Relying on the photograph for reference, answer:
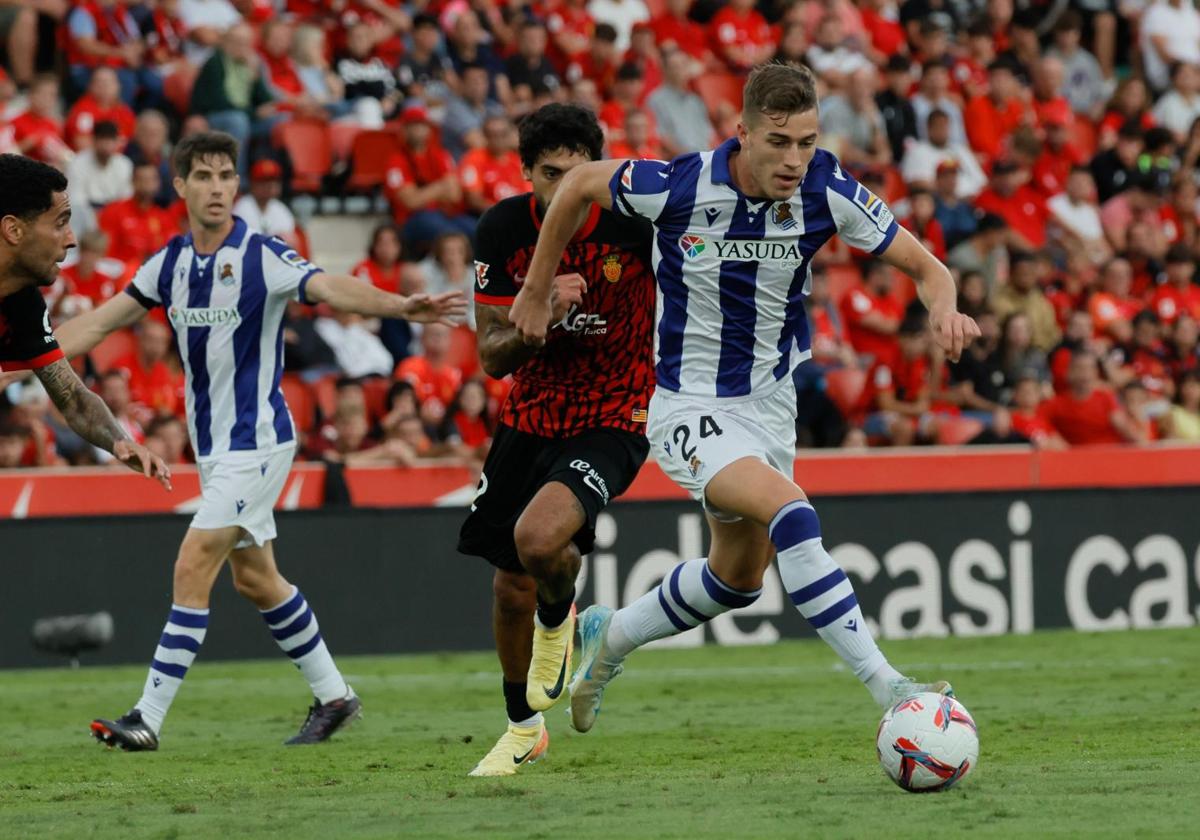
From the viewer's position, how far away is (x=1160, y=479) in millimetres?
14953

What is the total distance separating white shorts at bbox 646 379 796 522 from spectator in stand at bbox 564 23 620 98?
11578 millimetres

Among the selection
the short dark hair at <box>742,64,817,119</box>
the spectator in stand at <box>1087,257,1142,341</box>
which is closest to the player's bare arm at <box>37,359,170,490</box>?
the short dark hair at <box>742,64,817,119</box>

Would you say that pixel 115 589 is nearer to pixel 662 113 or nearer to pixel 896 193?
pixel 662 113

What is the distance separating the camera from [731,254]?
6.89 m

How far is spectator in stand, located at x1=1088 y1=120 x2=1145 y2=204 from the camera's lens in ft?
64.3

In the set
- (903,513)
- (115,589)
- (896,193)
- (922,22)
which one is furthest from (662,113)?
(115,589)

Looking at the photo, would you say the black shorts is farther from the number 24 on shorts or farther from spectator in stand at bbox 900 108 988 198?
spectator in stand at bbox 900 108 988 198

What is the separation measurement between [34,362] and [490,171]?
31.5 feet

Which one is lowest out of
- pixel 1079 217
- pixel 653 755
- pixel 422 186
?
pixel 653 755

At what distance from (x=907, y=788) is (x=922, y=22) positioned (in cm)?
1557

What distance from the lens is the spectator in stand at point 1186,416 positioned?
16281mm

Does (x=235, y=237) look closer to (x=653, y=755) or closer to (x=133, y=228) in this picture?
(x=653, y=755)

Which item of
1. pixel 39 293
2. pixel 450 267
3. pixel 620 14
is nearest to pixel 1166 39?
pixel 620 14

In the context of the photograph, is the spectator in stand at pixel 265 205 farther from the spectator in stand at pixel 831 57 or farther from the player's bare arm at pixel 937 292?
the player's bare arm at pixel 937 292
